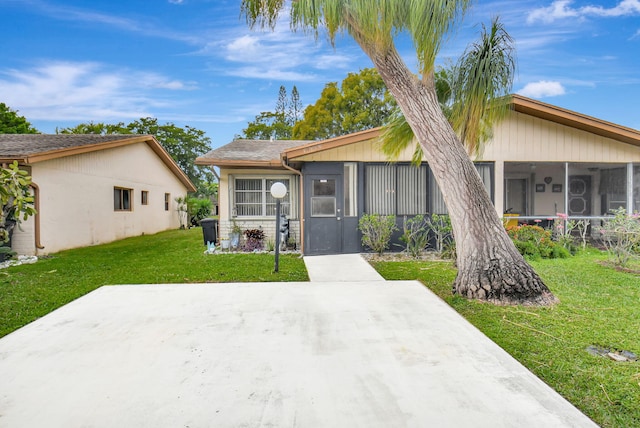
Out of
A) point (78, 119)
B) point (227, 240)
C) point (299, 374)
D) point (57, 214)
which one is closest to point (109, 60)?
point (57, 214)

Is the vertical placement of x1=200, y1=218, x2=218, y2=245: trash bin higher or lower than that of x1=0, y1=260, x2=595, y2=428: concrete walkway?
higher

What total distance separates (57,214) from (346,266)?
831cm

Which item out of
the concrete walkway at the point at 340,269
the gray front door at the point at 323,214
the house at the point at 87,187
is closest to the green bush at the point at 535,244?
the concrete walkway at the point at 340,269

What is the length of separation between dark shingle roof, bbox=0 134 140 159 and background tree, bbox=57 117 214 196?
15.0 metres

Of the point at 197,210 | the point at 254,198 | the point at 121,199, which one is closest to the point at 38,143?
the point at 121,199

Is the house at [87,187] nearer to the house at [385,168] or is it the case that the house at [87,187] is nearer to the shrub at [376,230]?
the house at [385,168]

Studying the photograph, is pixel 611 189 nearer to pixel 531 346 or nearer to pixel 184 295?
pixel 531 346

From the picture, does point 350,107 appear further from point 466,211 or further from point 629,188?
point 466,211

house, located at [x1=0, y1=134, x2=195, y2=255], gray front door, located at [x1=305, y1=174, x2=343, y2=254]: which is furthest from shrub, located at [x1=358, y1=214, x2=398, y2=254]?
house, located at [x1=0, y1=134, x2=195, y2=255]

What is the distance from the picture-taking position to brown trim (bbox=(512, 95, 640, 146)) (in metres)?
8.38

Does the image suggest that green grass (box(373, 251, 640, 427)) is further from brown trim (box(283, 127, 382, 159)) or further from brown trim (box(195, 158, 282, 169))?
brown trim (box(195, 158, 282, 169))

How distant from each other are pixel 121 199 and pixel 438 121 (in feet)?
40.9

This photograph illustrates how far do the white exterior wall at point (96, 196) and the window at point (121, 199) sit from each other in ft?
0.67

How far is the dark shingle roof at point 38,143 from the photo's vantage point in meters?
8.53
